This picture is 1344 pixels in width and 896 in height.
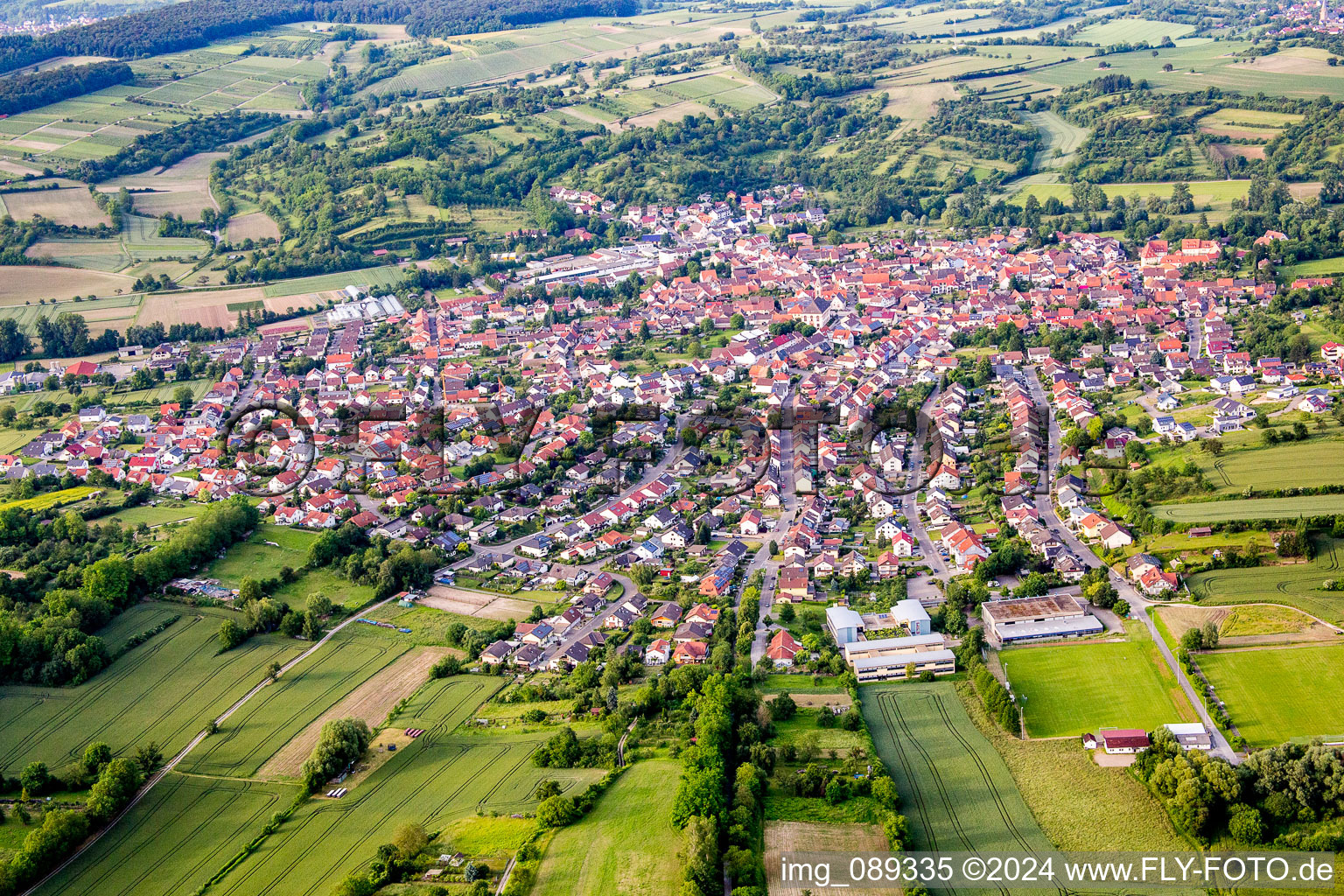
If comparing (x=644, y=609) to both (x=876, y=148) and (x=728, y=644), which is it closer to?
(x=728, y=644)

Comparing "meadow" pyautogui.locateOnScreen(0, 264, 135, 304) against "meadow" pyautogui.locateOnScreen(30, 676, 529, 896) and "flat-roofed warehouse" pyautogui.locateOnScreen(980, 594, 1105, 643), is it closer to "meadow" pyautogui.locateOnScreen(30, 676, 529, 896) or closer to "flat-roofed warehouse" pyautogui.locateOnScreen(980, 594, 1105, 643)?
"meadow" pyautogui.locateOnScreen(30, 676, 529, 896)

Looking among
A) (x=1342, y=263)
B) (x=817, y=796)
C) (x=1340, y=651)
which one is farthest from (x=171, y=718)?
(x=1342, y=263)

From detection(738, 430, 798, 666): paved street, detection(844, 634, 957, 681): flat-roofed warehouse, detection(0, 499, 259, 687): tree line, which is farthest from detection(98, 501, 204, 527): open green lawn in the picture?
detection(844, 634, 957, 681): flat-roofed warehouse

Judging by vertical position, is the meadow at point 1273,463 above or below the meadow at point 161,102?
below

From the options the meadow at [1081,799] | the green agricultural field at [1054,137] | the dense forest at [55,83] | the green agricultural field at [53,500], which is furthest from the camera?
the dense forest at [55,83]

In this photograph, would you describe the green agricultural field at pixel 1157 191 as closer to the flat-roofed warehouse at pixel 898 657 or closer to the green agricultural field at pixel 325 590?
the flat-roofed warehouse at pixel 898 657

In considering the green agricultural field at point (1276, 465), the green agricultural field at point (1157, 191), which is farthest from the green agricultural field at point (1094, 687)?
the green agricultural field at point (1157, 191)

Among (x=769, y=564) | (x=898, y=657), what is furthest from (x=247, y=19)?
(x=898, y=657)
